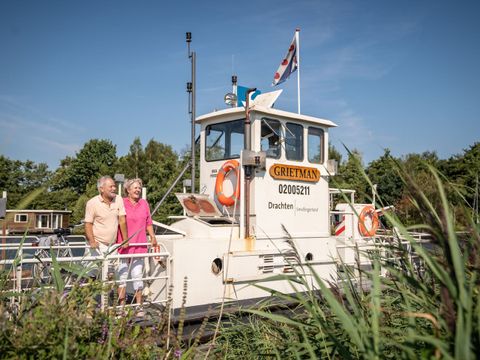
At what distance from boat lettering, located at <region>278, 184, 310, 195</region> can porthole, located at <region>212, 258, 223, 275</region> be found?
1.64 metres

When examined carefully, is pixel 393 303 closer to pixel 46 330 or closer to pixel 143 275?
pixel 46 330

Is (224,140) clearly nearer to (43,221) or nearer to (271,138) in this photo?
(271,138)

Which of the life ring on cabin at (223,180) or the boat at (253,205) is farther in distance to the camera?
the life ring on cabin at (223,180)

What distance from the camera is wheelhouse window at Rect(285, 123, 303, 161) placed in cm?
773

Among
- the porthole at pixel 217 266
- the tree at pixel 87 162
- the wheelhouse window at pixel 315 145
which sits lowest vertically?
the porthole at pixel 217 266

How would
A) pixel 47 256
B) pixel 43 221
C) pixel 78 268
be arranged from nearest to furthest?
pixel 78 268
pixel 47 256
pixel 43 221

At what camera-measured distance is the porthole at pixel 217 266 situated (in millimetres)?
6391

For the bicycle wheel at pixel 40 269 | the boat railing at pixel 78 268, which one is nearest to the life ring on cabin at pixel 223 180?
the boat railing at pixel 78 268

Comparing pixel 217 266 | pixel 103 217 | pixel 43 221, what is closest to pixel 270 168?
pixel 217 266

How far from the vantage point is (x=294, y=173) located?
7.77m

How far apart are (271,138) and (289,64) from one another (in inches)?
94.5

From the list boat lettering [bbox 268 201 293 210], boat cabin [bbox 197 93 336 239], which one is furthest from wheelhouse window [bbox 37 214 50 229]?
boat lettering [bbox 268 201 293 210]

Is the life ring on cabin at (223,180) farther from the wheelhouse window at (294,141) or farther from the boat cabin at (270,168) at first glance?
the wheelhouse window at (294,141)

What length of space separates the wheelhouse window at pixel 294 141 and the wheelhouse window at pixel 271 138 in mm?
172
